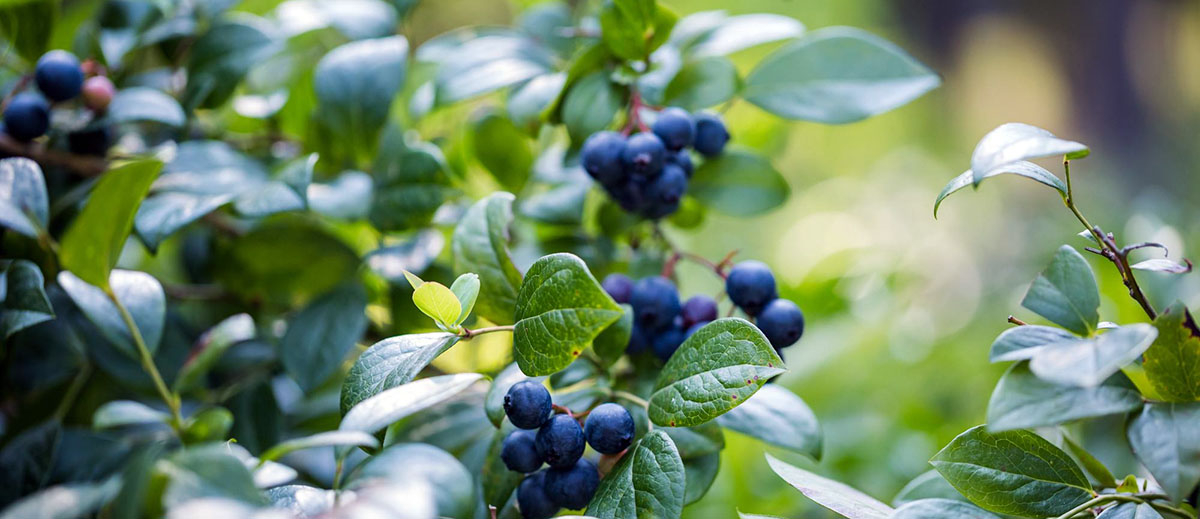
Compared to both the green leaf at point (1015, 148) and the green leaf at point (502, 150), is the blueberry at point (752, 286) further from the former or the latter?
the green leaf at point (502, 150)

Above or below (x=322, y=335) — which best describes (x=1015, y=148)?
above

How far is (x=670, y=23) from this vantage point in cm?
57

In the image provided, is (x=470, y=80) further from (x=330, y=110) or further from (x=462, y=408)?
(x=462, y=408)

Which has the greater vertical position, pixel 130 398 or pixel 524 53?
pixel 524 53

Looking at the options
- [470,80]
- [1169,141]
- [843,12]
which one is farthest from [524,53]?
[1169,141]

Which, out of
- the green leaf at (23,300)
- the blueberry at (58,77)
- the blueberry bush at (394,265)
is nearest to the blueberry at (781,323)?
the blueberry bush at (394,265)

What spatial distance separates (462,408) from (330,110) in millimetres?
263

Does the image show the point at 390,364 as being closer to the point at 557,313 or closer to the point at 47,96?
the point at 557,313

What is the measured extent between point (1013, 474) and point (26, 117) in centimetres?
70

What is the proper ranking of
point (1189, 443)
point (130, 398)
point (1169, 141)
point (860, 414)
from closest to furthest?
point (1189, 443) < point (130, 398) < point (860, 414) < point (1169, 141)

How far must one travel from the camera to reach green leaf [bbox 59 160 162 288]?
16.2 inches

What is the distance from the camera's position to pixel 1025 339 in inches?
13.8

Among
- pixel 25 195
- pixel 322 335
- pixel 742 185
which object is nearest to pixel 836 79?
pixel 742 185

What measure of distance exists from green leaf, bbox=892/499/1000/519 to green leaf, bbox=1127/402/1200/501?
8 cm
